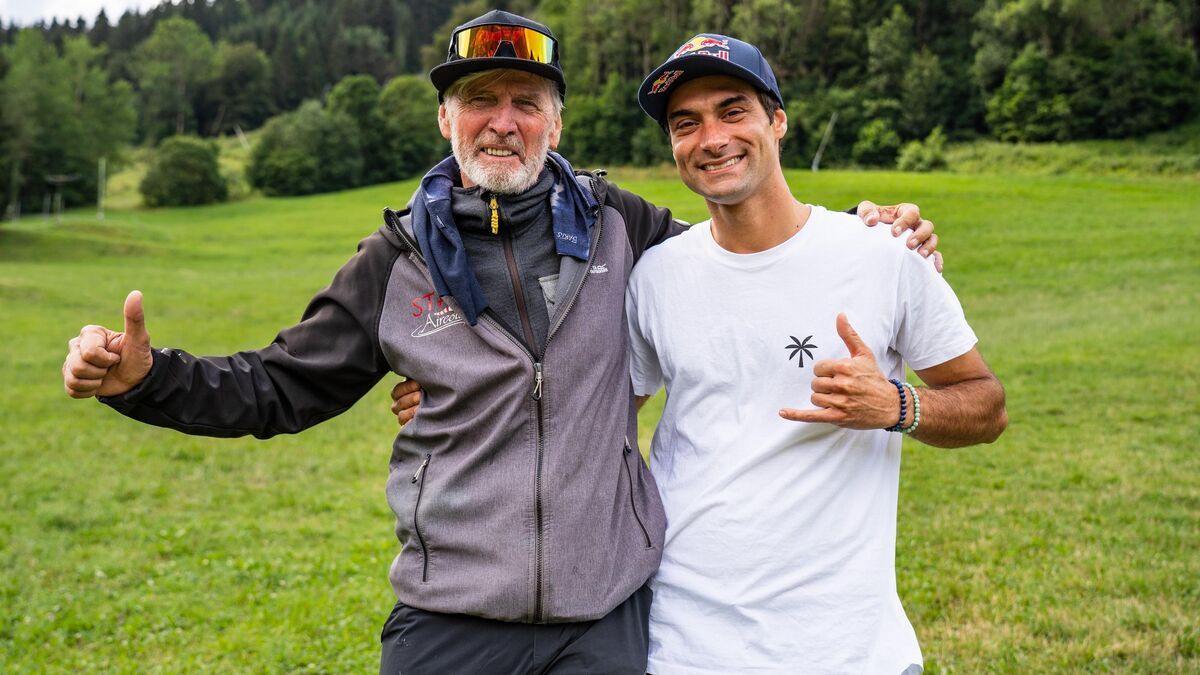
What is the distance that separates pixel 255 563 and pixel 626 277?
6.61 metres

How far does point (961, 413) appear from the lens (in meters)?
3.12

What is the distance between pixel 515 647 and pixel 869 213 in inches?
72.6

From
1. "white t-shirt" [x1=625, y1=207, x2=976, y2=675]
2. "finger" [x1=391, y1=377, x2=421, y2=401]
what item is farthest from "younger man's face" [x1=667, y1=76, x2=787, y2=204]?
"finger" [x1=391, y1=377, x2=421, y2=401]

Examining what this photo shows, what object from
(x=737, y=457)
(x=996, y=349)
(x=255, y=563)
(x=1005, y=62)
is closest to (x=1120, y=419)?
(x=996, y=349)

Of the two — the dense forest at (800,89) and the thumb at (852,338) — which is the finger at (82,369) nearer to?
the thumb at (852,338)

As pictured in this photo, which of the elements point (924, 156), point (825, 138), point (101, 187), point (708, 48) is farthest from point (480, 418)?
point (101, 187)

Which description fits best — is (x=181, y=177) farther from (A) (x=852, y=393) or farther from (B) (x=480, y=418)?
(A) (x=852, y=393)

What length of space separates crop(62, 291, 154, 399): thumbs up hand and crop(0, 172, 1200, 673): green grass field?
4.19m

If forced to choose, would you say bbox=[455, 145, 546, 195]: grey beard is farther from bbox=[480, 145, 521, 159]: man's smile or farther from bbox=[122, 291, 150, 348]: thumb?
bbox=[122, 291, 150, 348]: thumb

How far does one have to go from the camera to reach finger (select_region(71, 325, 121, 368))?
2.93 meters

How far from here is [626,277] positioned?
11.7ft

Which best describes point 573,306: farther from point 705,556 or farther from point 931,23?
point 931,23

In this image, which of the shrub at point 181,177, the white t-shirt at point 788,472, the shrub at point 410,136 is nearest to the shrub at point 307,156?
the shrub at point 410,136

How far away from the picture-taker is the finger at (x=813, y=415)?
2898 mm
